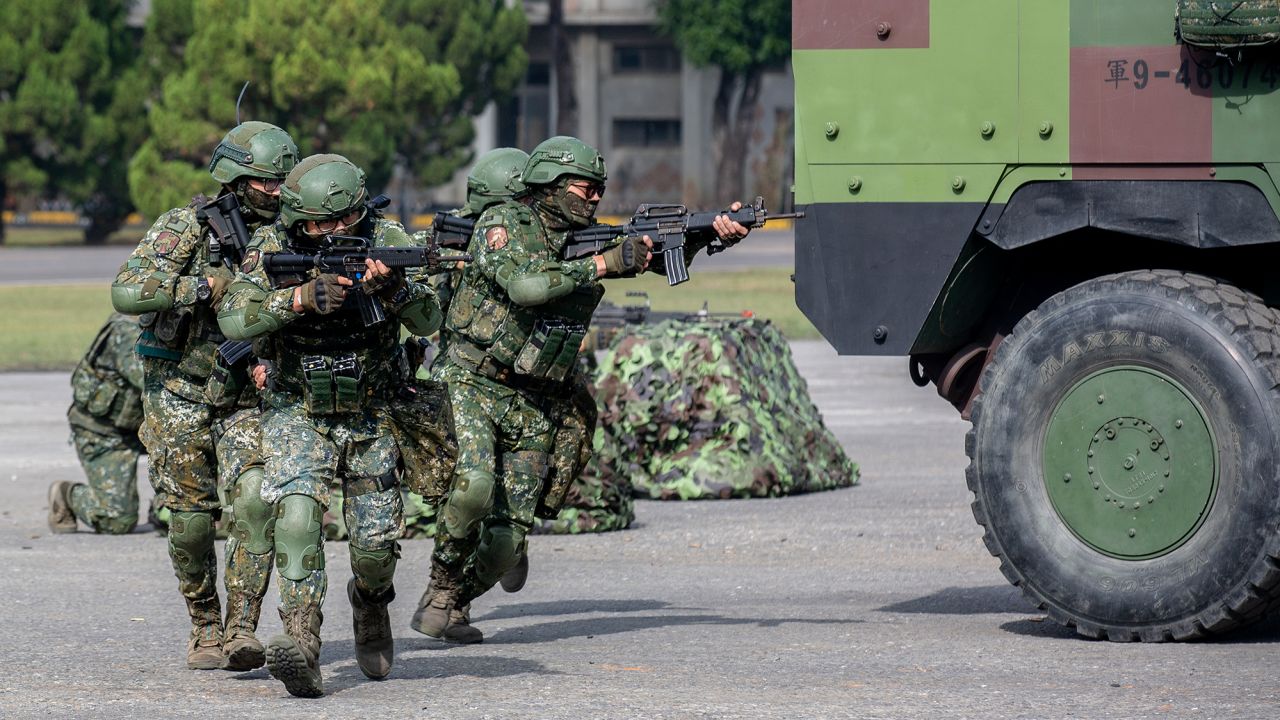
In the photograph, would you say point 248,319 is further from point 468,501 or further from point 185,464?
point 468,501

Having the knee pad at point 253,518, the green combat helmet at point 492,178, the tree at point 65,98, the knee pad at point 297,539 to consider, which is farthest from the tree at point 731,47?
the knee pad at point 297,539

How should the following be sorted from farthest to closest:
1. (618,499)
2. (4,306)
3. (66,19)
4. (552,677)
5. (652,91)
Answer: (652,91), (66,19), (4,306), (618,499), (552,677)

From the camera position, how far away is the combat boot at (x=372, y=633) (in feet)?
23.8

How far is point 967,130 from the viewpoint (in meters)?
7.82

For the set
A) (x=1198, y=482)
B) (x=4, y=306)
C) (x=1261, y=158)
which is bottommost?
(x=4, y=306)

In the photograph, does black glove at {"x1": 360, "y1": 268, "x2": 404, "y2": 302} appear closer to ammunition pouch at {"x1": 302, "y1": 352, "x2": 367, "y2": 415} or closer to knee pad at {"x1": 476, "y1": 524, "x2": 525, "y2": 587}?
ammunition pouch at {"x1": 302, "y1": 352, "x2": 367, "y2": 415}

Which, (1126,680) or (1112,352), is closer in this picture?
(1126,680)

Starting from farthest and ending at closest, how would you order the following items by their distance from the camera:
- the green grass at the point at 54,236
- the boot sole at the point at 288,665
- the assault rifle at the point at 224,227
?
1. the green grass at the point at 54,236
2. the assault rifle at the point at 224,227
3. the boot sole at the point at 288,665

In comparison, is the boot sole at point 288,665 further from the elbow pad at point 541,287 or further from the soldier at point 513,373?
the elbow pad at point 541,287

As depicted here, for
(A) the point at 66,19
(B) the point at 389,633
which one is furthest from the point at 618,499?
(A) the point at 66,19

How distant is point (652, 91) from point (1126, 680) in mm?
63296

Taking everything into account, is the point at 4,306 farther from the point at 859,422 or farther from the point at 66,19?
the point at 66,19

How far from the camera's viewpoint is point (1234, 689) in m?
6.81

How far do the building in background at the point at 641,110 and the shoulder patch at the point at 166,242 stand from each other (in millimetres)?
58533
